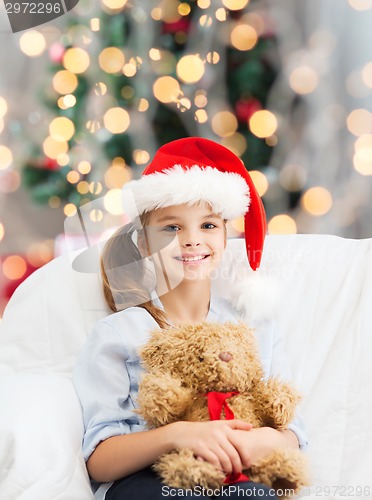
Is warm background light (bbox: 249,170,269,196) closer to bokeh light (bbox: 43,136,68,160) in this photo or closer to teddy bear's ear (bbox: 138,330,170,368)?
bokeh light (bbox: 43,136,68,160)

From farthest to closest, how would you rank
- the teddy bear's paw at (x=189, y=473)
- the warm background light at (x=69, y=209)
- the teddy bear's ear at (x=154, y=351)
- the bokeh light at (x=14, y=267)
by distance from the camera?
the bokeh light at (x=14, y=267), the warm background light at (x=69, y=209), the teddy bear's ear at (x=154, y=351), the teddy bear's paw at (x=189, y=473)

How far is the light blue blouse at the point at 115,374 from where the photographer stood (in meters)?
1.00

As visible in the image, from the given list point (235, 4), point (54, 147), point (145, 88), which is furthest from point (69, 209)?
point (235, 4)

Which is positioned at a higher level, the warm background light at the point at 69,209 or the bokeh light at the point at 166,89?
the bokeh light at the point at 166,89

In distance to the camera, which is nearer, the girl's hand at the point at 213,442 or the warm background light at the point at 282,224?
the girl's hand at the point at 213,442

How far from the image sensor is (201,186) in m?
1.14

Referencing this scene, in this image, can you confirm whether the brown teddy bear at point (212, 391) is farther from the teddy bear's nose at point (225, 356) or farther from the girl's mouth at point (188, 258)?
the girl's mouth at point (188, 258)

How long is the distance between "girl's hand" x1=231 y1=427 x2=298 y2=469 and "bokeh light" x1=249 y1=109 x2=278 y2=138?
1.06 meters

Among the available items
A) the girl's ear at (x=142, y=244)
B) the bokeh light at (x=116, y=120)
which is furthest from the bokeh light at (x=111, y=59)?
the girl's ear at (x=142, y=244)

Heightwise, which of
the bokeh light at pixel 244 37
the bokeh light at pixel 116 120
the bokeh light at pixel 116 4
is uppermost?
the bokeh light at pixel 116 4

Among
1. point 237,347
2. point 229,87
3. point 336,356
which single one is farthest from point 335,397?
point 229,87

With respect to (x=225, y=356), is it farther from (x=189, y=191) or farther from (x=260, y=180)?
(x=260, y=180)

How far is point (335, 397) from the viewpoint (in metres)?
1.22

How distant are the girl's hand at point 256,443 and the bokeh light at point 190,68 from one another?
1.12 metres
